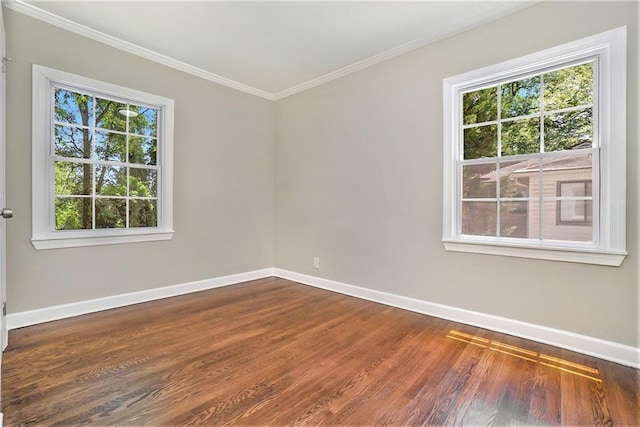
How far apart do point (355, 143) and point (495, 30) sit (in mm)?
1585

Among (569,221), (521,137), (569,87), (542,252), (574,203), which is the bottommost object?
(542,252)

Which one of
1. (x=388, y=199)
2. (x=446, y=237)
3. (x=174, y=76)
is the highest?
(x=174, y=76)

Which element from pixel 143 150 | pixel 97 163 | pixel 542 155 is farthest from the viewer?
pixel 143 150

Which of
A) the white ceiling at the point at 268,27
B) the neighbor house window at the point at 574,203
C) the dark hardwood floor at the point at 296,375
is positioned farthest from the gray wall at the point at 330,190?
the dark hardwood floor at the point at 296,375

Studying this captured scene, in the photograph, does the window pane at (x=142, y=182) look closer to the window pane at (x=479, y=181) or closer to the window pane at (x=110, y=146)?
the window pane at (x=110, y=146)

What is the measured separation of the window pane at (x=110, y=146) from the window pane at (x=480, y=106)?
3.33 meters

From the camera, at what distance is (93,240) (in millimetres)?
2896

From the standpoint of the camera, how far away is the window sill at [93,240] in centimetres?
261

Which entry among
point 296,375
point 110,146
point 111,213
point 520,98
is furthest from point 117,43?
point 520,98

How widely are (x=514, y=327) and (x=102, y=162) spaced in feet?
12.9

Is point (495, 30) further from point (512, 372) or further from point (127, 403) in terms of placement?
point (127, 403)

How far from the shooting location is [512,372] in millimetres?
1909

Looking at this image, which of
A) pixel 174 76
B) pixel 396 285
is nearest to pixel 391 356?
pixel 396 285

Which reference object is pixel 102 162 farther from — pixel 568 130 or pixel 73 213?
pixel 568 130
